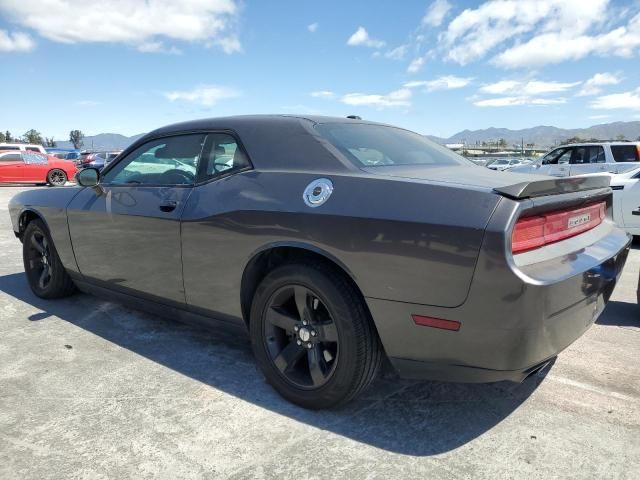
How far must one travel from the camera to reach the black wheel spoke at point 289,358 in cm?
259

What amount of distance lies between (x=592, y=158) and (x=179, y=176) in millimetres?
12024

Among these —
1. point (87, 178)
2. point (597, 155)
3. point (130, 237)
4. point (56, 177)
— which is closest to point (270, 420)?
point (130, 237)

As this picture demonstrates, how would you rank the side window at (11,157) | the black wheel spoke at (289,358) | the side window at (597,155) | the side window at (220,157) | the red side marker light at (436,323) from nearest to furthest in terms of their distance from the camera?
the red side marker light at (436,323), the black wheel spoke at (289,358), the side window at (220,157), the side window at (597,155), the side window at (11,157)

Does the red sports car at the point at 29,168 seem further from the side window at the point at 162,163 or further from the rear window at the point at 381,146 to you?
the rear window at the point at 381,146

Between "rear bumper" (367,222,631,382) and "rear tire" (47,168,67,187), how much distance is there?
20350 millimetres

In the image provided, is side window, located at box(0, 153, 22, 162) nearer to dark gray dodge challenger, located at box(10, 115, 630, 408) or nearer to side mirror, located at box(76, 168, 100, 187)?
side mirror, located at box(76, 168, 100, 187)

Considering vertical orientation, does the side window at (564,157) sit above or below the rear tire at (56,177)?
above

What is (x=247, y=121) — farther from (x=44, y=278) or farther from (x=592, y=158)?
(x=592, y=158)

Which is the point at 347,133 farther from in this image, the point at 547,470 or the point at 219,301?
the point at 547,470

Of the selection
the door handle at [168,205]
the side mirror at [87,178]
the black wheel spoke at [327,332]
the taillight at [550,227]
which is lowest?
the black wheel spoke at [327,332]

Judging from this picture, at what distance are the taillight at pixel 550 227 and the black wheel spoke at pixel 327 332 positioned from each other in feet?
2.90

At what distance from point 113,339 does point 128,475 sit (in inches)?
63.1

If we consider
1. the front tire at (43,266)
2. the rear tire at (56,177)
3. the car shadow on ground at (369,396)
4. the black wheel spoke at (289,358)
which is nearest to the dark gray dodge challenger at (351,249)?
the black wheel spoke at (289,358)

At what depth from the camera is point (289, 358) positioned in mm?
2598
